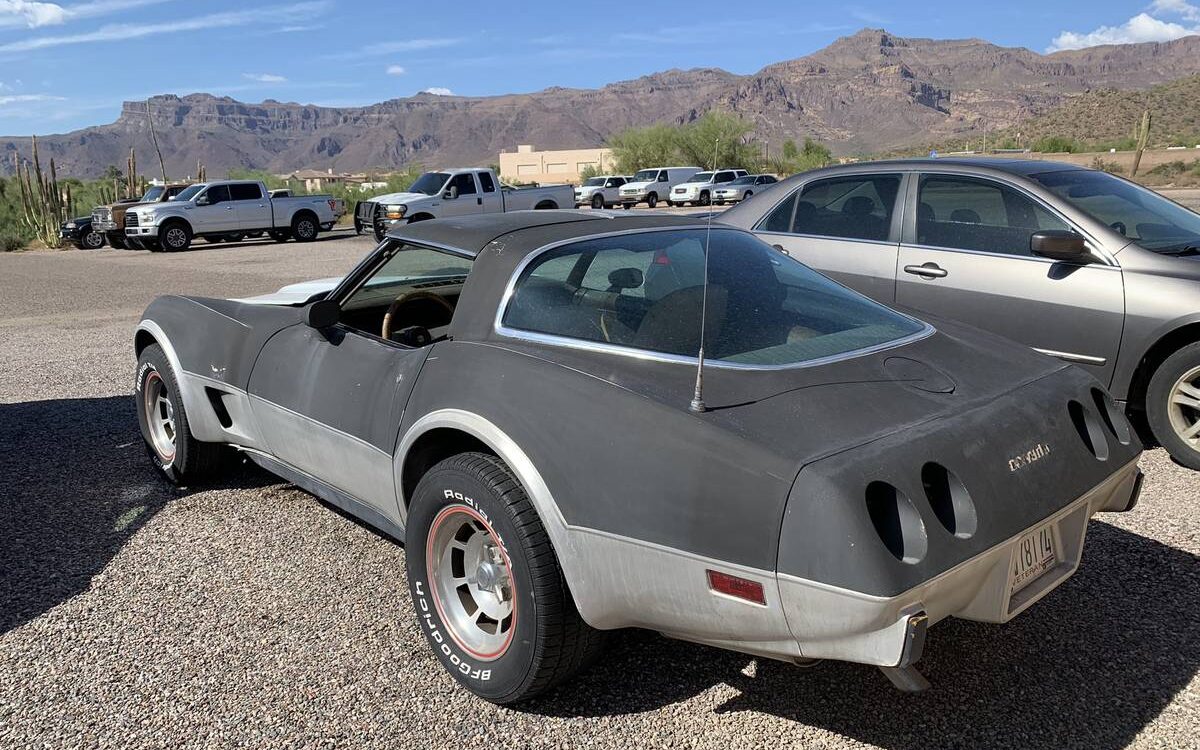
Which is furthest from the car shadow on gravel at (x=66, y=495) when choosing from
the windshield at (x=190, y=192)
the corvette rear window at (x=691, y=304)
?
the windshield at (x=190, y=192)

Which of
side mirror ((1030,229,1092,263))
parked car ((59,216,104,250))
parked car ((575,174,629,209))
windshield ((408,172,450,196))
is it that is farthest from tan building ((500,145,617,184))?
side mirror ((1030,229,1092,263))

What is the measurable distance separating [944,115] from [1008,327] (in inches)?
8229

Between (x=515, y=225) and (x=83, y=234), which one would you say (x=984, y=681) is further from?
(x=83, y=234)

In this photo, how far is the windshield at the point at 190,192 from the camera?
83.6ft

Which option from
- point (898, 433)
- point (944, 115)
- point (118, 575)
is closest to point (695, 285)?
point (898, 433)

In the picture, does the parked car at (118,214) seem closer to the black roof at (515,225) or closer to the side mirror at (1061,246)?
the black roof at (515,225)

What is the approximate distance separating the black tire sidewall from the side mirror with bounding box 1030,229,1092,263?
3.55 meters

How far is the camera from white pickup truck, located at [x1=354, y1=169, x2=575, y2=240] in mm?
22312

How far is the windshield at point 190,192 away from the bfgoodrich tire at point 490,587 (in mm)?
25268

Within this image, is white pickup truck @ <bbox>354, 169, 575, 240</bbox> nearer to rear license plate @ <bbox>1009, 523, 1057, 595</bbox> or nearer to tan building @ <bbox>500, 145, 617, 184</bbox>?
rear license plate @ <bbox>1009, 523, 1057, 595</bbox>

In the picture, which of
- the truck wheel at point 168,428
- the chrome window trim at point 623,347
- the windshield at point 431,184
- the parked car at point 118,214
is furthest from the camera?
the parked car at point 118,214

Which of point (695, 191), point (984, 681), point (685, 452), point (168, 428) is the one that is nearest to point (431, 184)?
point (695, 191)

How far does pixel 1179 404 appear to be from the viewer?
4.81 m

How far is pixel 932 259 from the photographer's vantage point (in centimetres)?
559
